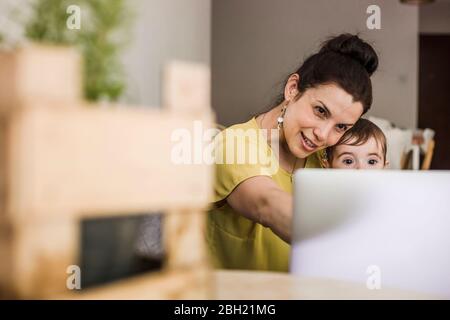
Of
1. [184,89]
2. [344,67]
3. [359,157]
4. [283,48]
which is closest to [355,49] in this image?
[344,67]

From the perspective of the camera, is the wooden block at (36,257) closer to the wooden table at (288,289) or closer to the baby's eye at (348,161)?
the wooden table at (288,289)

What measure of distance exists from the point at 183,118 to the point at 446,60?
65.0 inches

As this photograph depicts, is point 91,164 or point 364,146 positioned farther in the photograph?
point 364,146

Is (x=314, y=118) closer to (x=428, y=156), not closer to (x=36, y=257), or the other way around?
(x=428, y=156)

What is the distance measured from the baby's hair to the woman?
2 cm

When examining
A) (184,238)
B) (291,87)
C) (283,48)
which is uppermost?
(283,48)

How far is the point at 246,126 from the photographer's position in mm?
1731

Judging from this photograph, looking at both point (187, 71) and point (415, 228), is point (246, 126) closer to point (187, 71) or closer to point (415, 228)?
point (415, 228)

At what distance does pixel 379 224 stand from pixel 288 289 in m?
0.49

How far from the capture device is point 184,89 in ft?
2.22

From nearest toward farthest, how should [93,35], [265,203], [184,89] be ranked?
[184,89], [93,35], [265,203]

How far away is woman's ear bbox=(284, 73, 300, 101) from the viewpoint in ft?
5.79

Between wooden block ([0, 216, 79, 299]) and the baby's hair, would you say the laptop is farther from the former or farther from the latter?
wooden block ([0, 216, 79, 299])

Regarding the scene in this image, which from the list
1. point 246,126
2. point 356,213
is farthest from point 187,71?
point 246,126
